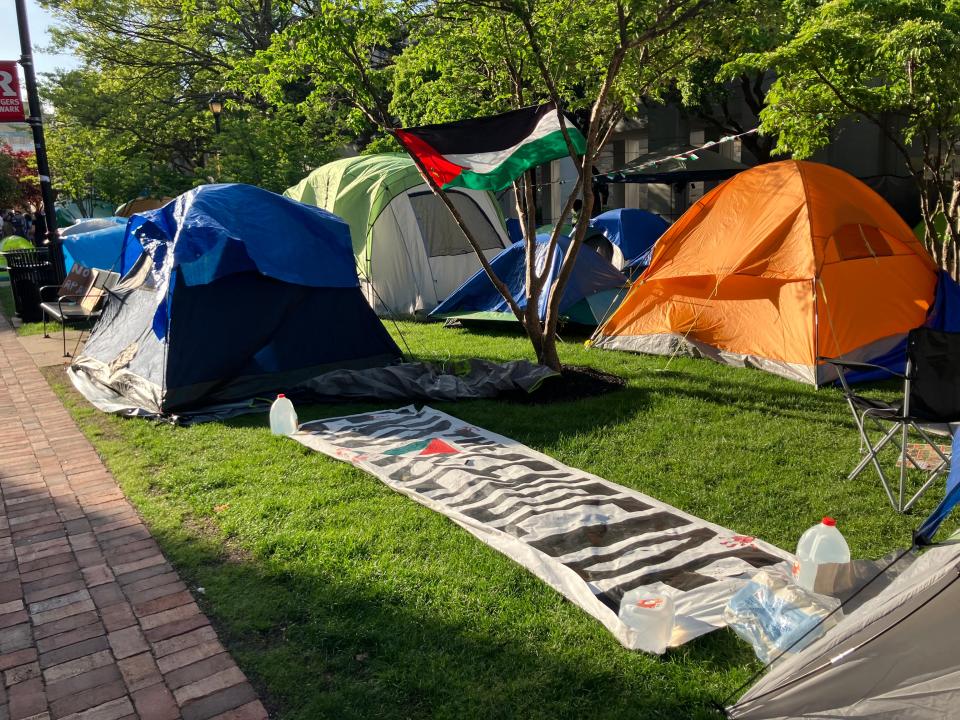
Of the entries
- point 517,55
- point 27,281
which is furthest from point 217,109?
point 517,55

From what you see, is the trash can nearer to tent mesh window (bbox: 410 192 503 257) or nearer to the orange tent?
tent mesh window (bbox: 410 192 503 257)

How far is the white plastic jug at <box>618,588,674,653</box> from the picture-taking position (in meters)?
2.98

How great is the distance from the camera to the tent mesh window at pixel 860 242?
666cm

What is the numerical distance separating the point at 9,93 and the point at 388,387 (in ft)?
26.4

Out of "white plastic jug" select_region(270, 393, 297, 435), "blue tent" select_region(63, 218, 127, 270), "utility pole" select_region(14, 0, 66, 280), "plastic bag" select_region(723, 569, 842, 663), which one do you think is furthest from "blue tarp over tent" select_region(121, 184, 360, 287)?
"blue tent" select_region(63, 218, 127, 270)

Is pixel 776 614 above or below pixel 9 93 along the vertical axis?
below

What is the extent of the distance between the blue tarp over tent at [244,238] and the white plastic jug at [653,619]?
4.39 m

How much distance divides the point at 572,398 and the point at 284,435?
2.29 meters

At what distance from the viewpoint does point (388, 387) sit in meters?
6.51

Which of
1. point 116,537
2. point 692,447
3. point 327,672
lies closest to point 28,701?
point 327,672

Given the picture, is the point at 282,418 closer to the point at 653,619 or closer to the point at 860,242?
the point at 653,619

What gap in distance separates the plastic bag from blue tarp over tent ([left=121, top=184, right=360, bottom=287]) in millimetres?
4586

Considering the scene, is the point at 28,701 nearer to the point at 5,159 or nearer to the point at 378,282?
the point at 378,282

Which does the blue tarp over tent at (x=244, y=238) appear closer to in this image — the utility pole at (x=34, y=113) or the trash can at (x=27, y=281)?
the utility pole at (x=34, y=113)
